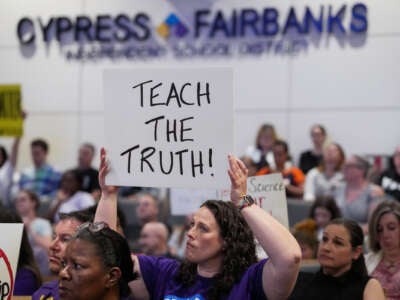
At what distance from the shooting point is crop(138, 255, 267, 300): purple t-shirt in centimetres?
386

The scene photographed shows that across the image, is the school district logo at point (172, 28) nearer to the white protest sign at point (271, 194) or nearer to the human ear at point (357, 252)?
the white protest sign at point (271, 194)

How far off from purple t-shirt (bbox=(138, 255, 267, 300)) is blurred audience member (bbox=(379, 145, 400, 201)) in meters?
4.93

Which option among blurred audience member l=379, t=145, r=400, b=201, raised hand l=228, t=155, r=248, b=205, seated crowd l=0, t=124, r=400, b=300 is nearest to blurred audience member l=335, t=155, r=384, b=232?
seated crowd l=0, t=124, r=400, b=300

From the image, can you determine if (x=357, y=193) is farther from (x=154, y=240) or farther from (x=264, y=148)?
(x=264, y=148)

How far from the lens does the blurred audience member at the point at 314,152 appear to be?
10.7 m

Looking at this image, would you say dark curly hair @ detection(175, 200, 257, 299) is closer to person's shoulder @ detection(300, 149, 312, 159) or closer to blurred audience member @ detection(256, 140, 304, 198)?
blurred audience member @ detection(256, 140, 304, 198)

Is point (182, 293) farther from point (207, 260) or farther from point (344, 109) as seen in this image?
point (344, 109)

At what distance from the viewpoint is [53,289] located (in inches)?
170

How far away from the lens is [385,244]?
5953mm

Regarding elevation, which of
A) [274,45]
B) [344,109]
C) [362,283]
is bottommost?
[362,283]

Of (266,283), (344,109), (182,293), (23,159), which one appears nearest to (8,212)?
(182,293)

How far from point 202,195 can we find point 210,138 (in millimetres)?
3607

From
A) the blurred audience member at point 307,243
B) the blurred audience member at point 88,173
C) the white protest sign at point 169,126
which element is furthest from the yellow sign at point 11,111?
the white protest sign at point 169,126

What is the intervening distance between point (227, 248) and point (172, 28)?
846cm
